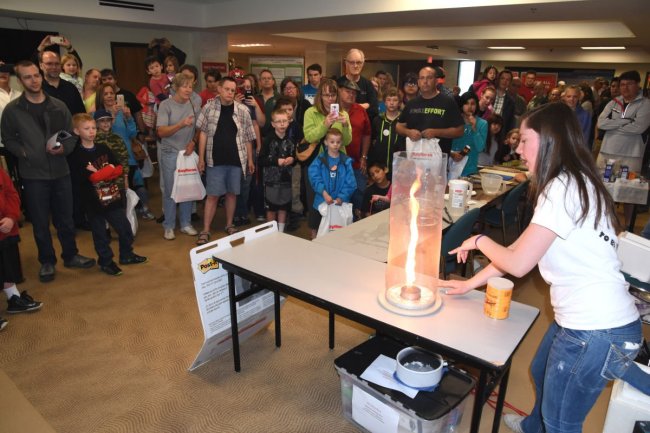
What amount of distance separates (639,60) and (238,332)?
14652 millimetres

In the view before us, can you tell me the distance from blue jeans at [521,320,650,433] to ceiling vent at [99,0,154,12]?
7339mm

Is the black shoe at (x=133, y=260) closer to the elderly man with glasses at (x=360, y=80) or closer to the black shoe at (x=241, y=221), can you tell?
the black shoe at (x=241, y=221)

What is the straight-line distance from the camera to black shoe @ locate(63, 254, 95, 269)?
3.63 metres

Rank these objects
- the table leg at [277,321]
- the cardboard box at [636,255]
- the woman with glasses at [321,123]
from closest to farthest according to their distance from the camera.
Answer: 1. the cardboard box at [636,255]
2. the table leg at [277,321]
3. the woman with glasses at [321,123]

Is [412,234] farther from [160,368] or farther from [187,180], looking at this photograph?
[187,180]

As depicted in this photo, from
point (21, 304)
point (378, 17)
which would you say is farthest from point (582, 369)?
point (378, 17)

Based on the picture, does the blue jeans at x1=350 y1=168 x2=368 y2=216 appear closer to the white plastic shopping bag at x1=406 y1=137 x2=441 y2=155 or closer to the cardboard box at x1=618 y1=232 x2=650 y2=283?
the white plastic shopping bag at x1=406 y1=137 x2=441 y2=155

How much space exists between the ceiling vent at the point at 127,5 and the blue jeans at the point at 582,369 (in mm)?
7339

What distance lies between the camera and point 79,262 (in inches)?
143

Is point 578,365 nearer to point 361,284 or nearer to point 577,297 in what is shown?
point 577,297

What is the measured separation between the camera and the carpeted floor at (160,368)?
6.83 ft

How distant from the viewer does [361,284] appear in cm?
182

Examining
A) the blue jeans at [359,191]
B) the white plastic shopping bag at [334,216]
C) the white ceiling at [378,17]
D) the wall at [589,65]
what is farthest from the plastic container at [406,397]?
the wall at [589,65]

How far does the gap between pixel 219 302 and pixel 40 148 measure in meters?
2.00
